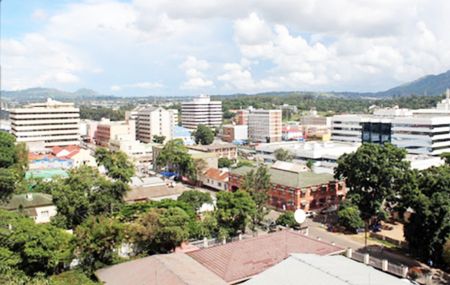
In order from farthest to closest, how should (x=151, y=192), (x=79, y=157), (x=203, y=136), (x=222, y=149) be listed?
(x=203, y=136) < (x=222, y=149) < (x=79, y=157) < (x=151, y=192)

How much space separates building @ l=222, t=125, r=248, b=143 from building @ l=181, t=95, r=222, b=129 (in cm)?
1372

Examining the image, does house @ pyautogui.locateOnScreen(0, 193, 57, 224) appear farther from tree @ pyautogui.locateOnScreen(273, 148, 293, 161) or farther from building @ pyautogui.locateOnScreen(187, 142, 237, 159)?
building @ pyautogui.locateOnScreen(187, 142, 237, 159)

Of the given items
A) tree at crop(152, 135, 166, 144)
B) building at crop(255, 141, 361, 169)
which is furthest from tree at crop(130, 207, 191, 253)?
tree at crop(152, 135, 166, 144)

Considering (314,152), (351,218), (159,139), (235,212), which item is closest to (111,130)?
(159,139)

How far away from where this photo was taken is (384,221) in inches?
1244

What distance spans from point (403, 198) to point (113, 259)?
670 inches

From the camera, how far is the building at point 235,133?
284 ft

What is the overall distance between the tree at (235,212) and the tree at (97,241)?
669 cm

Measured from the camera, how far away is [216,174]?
44000mm

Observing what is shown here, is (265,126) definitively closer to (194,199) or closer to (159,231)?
(194,199)

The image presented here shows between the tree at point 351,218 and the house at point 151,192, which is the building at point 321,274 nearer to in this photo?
the tree at point 351,218

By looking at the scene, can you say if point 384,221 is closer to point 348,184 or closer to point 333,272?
point 348,184

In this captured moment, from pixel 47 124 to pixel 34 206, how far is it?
4020 centimetres

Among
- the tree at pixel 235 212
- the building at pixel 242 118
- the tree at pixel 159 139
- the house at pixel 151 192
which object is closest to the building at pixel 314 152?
Answer: the house at pixel 151 192
